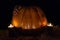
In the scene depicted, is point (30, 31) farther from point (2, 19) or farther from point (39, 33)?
point (2, 19)

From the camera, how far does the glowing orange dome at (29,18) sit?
462 centimetres

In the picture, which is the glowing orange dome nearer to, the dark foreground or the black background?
the dark foreground

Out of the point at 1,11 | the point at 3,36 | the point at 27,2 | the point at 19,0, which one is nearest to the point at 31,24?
the point at 27,2

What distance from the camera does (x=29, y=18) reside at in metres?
4.62

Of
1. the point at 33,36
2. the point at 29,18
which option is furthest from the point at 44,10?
the point at 33,36

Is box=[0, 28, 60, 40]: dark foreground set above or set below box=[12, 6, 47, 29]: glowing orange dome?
below

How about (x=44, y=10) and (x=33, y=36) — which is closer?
(x=33, y=36)

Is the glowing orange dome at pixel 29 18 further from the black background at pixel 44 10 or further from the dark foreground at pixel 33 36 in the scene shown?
the black background at pixel 44 10

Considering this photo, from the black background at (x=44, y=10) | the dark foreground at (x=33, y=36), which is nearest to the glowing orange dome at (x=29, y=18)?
the dark foreground at (x=33, y=36)

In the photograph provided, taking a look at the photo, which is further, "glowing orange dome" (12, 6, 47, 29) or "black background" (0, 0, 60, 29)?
"black background" (0, 0, 60, 29)

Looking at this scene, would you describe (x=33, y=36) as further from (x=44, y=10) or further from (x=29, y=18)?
(x=44, y=10)

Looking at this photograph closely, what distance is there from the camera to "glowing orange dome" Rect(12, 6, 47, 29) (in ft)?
15.2

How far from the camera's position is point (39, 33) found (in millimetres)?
4648

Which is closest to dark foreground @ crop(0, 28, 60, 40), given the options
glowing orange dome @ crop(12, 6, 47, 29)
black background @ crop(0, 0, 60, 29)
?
glowing orange dome @ crop(12, 6, 47, 29)
